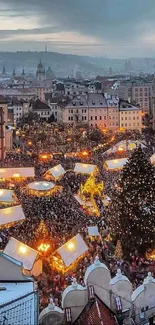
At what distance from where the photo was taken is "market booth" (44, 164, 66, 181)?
24.4 meters

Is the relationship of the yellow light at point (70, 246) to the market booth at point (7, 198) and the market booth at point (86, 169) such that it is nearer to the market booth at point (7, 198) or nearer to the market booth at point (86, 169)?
the market booth at point (7, 198)

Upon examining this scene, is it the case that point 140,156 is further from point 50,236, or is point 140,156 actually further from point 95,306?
point 95,306

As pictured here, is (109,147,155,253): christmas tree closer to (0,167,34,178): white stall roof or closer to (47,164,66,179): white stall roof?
(47,164,66,179): white stall roof

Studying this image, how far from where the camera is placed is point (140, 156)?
57.9 feet

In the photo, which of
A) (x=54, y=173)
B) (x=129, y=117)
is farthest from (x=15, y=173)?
(x=129, y=117)

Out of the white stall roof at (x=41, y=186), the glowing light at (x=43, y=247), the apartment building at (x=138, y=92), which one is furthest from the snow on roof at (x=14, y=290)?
the apartment building at (x=138, y=92)

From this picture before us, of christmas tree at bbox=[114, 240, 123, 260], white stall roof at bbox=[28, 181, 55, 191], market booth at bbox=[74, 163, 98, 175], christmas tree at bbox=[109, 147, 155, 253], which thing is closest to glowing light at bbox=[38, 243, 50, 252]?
christmas tree at bbox=[114, 240, 123, 260]

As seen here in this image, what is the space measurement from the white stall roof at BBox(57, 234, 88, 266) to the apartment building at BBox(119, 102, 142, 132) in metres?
44.5

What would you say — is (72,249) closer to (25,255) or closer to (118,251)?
(25,255)

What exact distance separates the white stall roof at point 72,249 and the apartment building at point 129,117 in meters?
44.5

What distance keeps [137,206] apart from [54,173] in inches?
309

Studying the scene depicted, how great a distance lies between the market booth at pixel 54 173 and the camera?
24.4 m

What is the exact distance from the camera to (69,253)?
15695 mm

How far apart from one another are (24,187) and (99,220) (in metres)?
4.27
